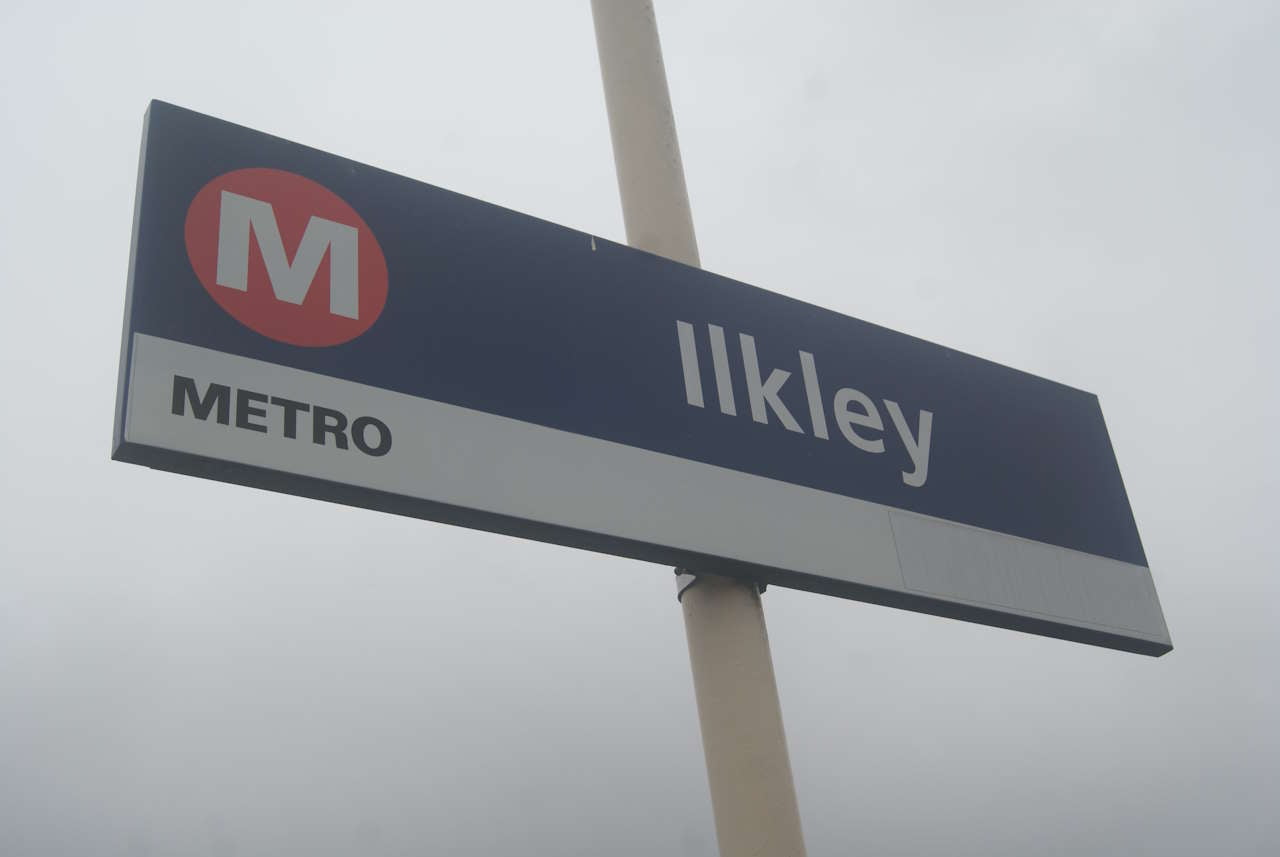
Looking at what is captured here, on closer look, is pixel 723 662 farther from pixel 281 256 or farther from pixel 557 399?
pixel 281 256

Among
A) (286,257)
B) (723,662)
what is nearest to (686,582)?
Result: (723,662)

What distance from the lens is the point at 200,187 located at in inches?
147

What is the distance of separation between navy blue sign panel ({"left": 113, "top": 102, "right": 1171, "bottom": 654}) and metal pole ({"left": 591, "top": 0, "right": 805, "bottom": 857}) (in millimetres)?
123

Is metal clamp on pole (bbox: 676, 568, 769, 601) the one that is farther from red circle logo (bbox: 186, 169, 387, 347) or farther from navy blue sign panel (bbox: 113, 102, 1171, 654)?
red circle logo (bbox: 186, 169, 387, 347)

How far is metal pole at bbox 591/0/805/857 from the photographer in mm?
3557

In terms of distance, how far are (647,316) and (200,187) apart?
4.15 feet

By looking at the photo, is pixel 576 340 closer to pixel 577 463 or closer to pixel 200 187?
pixel 577 463

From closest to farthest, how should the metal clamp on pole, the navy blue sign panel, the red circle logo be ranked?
1. the navy blue sign panel
2. the red circle logo
3. the metal clamp on pole

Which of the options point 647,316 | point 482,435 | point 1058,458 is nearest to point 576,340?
point 647,316

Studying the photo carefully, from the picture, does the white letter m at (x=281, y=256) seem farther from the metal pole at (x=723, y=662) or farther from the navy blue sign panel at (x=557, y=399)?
the metal pole at (x=723, y=662)

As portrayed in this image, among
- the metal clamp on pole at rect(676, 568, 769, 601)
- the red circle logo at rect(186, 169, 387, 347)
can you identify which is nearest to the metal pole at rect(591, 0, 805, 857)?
the metal clamp on pole at rect(676, 568, 769, 601)

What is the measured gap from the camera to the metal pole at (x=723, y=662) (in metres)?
3.56

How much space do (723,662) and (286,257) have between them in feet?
4.98

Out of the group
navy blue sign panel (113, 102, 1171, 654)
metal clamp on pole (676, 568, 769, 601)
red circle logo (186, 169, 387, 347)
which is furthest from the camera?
metal clamp on pole (676, 568, 769, 601)
